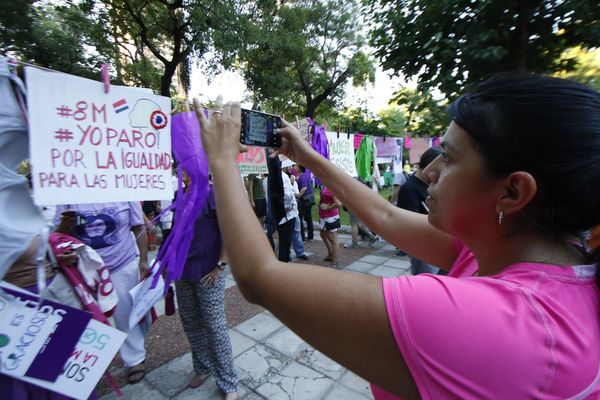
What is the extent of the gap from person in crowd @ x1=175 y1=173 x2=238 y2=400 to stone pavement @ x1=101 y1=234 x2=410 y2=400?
26cm

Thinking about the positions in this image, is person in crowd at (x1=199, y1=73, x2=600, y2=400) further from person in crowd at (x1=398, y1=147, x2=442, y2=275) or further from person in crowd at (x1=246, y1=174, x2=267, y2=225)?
person in crowd at (x1=246, y1=174, x2=267, y2=225)

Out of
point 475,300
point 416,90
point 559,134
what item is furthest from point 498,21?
point 475,300

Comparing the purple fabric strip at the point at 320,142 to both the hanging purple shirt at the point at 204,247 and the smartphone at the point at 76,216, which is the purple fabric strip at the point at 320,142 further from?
the smartphone at the point at 76,216

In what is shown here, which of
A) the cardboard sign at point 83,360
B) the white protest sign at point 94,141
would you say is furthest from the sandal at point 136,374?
the white protest sign at point 94,141

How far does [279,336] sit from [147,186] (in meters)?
2.51

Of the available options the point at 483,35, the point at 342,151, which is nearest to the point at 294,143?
the point at 483,35

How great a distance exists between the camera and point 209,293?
2.45 m

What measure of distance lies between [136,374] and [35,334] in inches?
61.5

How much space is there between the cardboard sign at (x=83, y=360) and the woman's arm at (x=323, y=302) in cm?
142

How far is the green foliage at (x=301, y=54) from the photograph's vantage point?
449 inches

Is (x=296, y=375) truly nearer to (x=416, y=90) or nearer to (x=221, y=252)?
(x=221, y=252)

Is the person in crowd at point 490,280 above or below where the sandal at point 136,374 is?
above

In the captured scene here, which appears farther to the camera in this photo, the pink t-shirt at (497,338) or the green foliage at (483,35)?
the green foliage at (483,35)

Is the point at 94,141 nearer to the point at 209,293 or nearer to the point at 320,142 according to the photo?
the point at 209,293
